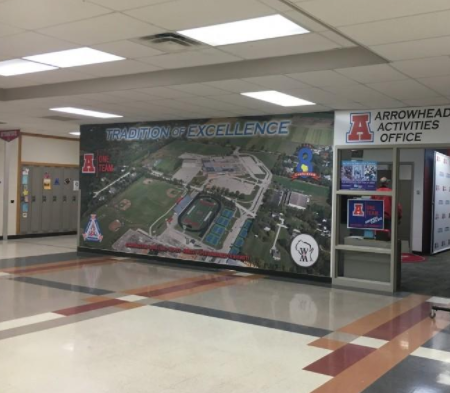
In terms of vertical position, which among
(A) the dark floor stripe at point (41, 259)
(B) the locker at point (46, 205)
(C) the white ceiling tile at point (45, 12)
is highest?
(C) the white ceiling tile at point (45, 12)

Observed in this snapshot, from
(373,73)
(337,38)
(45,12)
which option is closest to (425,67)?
(373,73)

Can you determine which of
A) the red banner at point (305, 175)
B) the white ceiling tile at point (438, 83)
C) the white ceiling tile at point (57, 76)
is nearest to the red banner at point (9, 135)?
the white ceiling tile at point (57, 76)

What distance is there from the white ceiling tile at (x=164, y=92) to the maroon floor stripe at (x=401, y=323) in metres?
3.90

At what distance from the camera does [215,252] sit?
371 inches

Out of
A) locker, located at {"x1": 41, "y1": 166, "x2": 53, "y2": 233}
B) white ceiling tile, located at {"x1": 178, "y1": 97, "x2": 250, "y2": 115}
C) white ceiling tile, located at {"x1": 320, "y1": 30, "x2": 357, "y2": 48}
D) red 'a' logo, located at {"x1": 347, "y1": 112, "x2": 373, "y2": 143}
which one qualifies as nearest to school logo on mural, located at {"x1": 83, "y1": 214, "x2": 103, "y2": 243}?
locker, located at {"x1": 41, "y1": 166, "x2": 53, "y2": 233}

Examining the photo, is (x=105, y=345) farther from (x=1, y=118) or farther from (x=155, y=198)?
(x=1, y=118)

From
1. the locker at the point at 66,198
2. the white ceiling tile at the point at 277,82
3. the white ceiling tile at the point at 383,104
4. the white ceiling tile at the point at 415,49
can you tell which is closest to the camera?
the white ceiling tile at the point at 415,49

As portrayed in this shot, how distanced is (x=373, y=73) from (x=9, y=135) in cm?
997

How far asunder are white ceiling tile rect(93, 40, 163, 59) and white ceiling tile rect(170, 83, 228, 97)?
4.14 ft

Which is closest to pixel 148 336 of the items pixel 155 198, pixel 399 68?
pixel 399 68

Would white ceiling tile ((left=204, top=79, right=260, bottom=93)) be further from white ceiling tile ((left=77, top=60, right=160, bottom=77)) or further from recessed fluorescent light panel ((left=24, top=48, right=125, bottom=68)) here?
recessed fluorescent light panel ((left=24, top=48, right=125, bottom=68))

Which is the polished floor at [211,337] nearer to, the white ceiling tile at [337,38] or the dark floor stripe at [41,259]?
the dark floor stripe at [41,259]

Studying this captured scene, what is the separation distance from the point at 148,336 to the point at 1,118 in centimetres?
733

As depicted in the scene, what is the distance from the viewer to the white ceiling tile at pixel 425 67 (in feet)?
16.3
